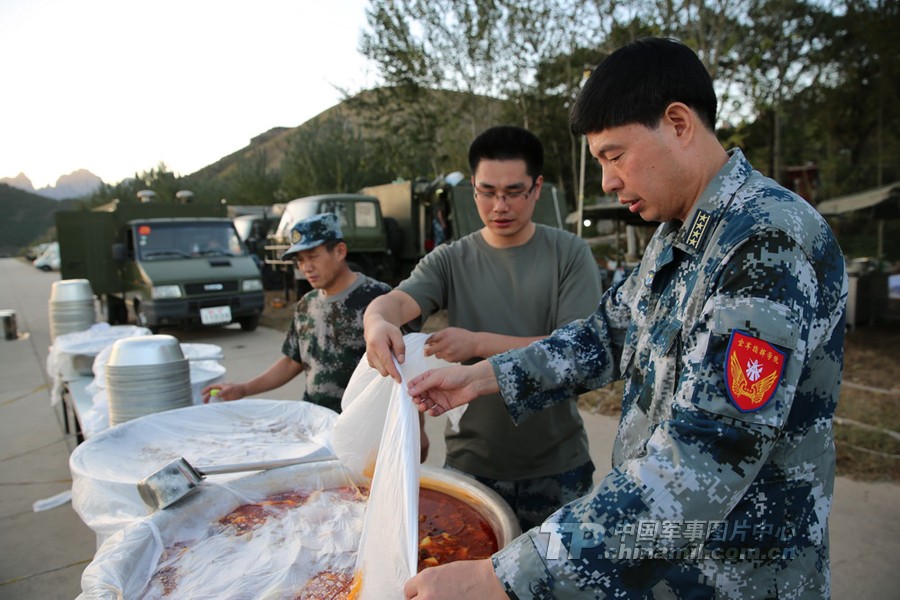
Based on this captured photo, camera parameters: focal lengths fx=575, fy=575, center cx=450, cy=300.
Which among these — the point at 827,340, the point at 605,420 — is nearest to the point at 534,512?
the point at 827,340

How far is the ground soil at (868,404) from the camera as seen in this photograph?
3.63 meters

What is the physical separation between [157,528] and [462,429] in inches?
38.7

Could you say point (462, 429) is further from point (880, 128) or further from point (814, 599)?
point (880, 128)

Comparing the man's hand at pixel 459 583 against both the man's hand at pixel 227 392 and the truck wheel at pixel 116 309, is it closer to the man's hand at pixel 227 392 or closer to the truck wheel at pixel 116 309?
the man's hand at pixel 227 392

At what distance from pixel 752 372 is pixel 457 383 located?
0.71 metres

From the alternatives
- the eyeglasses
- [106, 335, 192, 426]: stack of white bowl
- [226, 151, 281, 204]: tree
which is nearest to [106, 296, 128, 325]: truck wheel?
[106, 335, 192, 426]: stack of white bowl

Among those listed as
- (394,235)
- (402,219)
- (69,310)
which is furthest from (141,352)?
(402,219)

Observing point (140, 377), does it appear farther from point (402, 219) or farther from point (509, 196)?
point (402, 219)

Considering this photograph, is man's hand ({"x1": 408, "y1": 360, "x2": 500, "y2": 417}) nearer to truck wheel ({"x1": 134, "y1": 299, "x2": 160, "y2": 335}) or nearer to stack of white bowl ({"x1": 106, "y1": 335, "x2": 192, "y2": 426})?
stack of white bowl ({"x1": 106, "y1": 335, "x2": 192, "y2": 426})

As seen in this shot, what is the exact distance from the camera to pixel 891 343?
6691mm

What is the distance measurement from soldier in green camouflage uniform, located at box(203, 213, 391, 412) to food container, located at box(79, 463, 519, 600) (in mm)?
932

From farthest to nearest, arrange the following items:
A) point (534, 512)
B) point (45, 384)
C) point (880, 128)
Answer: point (880, 128), point (45, 384), point (534, 512)

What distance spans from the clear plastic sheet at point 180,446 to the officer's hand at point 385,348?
1.40 ft

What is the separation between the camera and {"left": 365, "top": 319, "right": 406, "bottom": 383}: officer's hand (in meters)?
1.39
